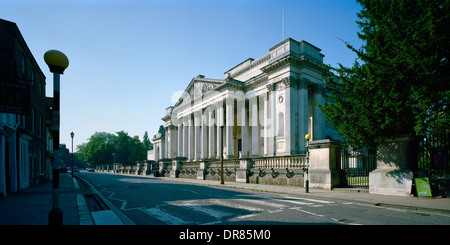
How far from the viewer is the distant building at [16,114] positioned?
261 inches

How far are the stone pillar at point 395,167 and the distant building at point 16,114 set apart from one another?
1481 cm

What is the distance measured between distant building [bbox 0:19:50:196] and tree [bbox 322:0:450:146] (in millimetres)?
13566

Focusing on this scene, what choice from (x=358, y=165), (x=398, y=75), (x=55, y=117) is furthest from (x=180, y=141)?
(x=55, y=117)

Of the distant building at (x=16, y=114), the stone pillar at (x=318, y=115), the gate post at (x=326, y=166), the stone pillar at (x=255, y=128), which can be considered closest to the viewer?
the distant building at (x=16, y=114)

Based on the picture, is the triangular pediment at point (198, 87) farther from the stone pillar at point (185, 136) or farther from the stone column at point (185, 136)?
the stone pillar at point (185, 136)

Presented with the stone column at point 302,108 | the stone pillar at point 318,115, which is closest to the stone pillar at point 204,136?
the stone column at point 302,108

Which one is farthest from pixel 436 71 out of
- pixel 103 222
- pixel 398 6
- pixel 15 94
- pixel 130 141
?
pixel 130 141

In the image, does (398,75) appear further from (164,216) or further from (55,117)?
(55,117)

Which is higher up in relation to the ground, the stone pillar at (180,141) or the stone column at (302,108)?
the stone column at (302,108)

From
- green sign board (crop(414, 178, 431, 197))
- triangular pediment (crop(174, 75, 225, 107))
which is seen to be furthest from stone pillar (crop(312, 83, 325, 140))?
green sign board (crop(414, 178, 431, 197))

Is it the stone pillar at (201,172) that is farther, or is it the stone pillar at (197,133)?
the stone pillar at (197,133)

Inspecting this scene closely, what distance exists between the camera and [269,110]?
3262 cm
